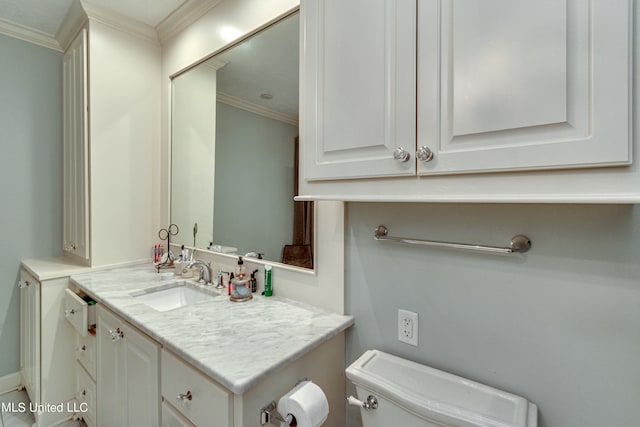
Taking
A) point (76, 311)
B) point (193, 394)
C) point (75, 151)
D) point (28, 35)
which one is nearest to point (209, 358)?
point (193, 394)

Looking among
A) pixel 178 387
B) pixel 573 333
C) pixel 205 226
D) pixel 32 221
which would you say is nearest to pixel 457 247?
pixel 573 333

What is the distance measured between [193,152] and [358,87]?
1.57 metres

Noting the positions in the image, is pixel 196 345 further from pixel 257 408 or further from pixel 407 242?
pixel 407 242

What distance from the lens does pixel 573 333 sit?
32.4 inches

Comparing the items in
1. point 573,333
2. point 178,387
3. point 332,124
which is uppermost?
point 332,124

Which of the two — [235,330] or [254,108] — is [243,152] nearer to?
[254,108]

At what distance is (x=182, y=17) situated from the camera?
6.61 ft

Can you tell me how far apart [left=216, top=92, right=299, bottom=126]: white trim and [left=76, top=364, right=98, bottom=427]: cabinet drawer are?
68.3 inches

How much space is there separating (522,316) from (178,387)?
3.72 feet

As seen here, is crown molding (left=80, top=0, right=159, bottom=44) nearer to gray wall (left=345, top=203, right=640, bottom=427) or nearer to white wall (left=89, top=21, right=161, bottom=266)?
white wall (left=89, top=21, right=161, bottom=266)

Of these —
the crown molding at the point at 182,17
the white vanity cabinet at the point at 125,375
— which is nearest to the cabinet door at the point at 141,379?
the white vanity cabinet at the point at 125,375

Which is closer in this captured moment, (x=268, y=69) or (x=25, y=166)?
(x=268, y=69)

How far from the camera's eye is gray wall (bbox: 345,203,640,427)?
767 mm

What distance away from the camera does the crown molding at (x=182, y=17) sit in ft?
6.10
